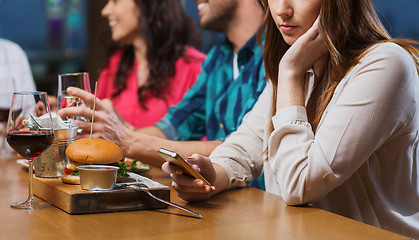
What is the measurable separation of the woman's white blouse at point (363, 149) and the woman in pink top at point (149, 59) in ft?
6.00

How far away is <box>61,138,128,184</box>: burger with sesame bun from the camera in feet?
3.95

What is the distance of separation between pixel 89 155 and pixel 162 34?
236 centimetres

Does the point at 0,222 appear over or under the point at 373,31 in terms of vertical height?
under

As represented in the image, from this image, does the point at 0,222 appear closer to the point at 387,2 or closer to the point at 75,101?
the point at 75,101

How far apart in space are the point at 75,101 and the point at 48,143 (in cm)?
44

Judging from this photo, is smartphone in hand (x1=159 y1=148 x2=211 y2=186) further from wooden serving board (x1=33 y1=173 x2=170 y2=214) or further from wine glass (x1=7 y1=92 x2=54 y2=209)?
wine glass (x1=7 y1=92 x2=54 y2=209)

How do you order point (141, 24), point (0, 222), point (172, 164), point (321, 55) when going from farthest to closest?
point (141, 24), point (321, 55), point (172, 164), point (0, 222)

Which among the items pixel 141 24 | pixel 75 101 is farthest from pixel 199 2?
pixel 75 101

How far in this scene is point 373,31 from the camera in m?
1.49

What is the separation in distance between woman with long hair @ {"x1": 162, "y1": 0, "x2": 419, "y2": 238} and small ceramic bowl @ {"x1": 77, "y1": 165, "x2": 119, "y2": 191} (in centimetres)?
17

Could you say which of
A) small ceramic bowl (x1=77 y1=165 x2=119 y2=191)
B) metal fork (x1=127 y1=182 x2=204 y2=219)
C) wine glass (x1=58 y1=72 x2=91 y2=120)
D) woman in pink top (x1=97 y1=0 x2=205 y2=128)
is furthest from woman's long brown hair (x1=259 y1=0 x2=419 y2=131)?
woman in pink top (x1=97 y1=0 x2=205 y2=128)

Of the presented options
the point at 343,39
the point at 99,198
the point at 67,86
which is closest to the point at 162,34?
the point at 67,86

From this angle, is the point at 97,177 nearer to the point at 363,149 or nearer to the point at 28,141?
the point at 28,141

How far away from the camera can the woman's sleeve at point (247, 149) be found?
5.05 ft
